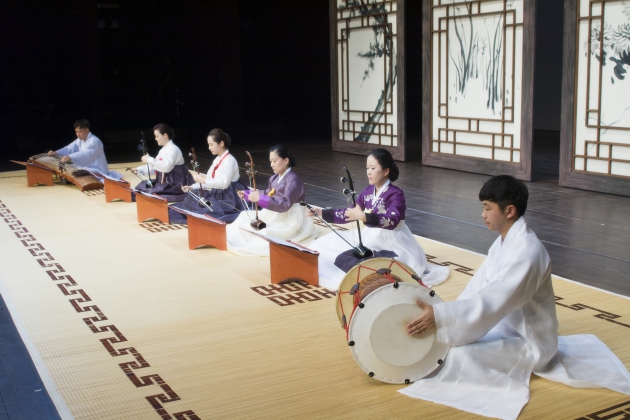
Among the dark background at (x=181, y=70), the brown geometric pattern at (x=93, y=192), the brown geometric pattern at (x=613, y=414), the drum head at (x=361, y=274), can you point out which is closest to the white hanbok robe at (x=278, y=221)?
the drum head at (x=361, y=274)

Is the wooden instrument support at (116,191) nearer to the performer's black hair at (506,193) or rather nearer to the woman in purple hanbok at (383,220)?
the woman in purple hanbok at (383,220)

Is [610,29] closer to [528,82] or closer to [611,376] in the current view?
[528,82]

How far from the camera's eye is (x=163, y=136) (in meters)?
6.30

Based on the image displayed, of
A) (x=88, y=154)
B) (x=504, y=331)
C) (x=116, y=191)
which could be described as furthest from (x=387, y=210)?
Answer: (x=88, y=154)

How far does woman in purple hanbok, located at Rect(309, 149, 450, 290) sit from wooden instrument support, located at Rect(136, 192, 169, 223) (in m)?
1.95

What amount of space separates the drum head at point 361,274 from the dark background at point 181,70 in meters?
9.04

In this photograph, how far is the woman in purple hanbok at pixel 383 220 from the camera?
3967 mm

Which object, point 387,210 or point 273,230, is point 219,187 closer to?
point 273,230

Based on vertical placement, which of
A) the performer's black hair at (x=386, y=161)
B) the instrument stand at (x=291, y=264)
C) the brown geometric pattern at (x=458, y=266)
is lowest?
the brown geometric pattern at (x=458, y=266)

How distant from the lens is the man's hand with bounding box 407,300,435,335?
99.8 inches

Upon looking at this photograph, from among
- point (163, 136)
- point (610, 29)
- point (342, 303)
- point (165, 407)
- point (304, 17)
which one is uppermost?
point (304, 17)

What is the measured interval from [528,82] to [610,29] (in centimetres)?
104

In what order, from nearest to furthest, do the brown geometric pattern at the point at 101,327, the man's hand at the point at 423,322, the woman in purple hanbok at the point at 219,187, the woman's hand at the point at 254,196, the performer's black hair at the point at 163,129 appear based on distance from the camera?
the man's hand at the point at 423,322
the brown geometric pattern at the point at 101,327
the woman's hand at the point at 254,196
the woman in purple hanbok at the point at 219,187
the performer's black hair at the point at 163,129

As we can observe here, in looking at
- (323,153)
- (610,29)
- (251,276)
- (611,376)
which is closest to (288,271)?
(251,276)
